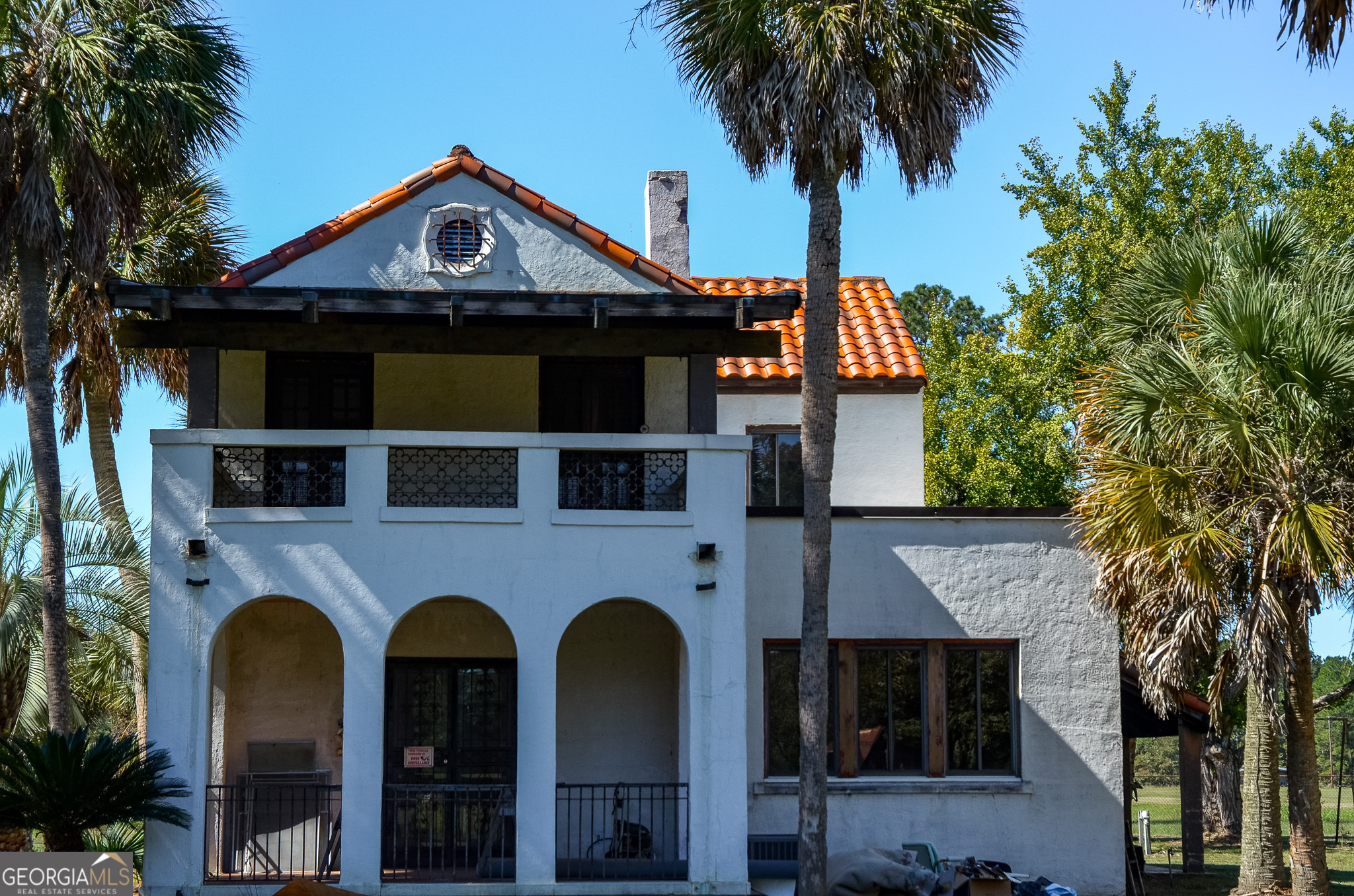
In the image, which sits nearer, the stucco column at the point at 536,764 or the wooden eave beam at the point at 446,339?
the stucco column at the point at 536,764

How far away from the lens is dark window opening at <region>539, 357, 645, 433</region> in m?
16.2

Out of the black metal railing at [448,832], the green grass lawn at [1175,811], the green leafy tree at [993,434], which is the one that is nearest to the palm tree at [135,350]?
the black metal railing at [448,832]

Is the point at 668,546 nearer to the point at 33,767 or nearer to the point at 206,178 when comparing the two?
the point at 33,767

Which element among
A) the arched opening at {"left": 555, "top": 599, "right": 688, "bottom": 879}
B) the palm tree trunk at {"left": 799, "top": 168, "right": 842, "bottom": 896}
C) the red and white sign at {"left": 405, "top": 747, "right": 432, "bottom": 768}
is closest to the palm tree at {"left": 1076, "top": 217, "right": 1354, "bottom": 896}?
the palm tree trunk at {"left": 799, "top": 168, "right": 842, "bottom": 896}

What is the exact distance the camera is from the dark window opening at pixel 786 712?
615 inches

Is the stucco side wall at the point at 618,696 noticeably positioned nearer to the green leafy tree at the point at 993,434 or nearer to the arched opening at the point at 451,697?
the arched opening at the point at 451,697

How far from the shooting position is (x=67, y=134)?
14297mm

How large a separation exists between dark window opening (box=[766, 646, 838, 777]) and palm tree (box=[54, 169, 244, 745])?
27.2 feet

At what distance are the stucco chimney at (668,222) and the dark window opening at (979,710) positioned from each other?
8.14 m

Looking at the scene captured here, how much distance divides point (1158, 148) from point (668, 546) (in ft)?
58.3

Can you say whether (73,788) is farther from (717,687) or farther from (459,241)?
(459,241)

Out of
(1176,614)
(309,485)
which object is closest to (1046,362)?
(1176,614)

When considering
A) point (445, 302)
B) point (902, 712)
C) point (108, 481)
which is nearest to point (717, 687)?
point (902, 712)

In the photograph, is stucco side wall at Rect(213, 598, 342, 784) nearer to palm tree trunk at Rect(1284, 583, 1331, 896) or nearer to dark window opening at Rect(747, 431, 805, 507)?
dark window opening at Rect(747, 431, 805, 507)
